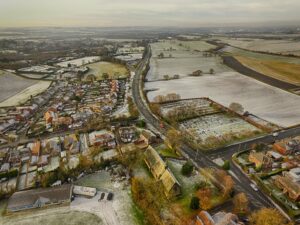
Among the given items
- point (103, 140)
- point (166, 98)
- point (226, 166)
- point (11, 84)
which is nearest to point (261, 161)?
point (226, 166)

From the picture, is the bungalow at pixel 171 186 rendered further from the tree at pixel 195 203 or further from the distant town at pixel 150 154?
the tree at pixel 195 203

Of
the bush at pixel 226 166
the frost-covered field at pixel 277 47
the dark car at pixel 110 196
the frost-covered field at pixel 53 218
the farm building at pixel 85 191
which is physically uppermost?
the frost-covered field at pixel 277 47

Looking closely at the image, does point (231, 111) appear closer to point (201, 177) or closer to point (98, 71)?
point (201, 177)

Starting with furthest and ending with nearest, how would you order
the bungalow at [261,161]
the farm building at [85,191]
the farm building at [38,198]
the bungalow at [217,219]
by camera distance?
the bungalow at [261,161]
the farm building at [85,191]
the farm building at [38,198]
the bungalow at [217,219]

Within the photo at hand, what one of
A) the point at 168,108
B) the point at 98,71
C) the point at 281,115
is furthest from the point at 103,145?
the point at 98,71

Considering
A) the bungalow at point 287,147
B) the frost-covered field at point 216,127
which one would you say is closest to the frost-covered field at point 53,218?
the frost-covered field at point 216,127

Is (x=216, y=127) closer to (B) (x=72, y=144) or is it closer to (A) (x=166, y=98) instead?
(A) (x=166, y=98)
